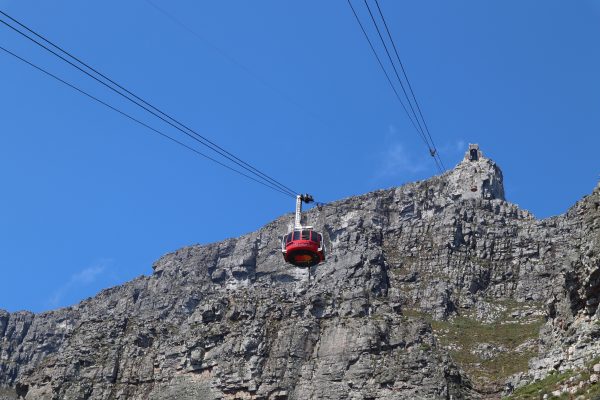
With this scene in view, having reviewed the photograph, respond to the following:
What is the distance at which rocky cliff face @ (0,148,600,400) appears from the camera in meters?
117

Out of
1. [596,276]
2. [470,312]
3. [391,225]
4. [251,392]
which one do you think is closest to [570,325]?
[596,276]

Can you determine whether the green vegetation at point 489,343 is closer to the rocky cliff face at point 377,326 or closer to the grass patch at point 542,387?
the rocky cliff face at point 377,326

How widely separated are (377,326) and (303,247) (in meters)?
73.5

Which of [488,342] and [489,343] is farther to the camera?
[488,342]

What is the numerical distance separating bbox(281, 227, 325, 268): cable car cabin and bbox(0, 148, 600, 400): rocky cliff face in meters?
47.4

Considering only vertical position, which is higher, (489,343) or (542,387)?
(489,343)

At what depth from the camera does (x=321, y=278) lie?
537 feet

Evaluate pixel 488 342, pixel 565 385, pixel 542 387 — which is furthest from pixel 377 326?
pixel 565 385

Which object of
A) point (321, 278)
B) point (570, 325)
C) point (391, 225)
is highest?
point (391, 225)

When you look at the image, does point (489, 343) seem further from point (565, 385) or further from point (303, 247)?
point (565, 385)

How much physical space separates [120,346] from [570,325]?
106936 millimetres

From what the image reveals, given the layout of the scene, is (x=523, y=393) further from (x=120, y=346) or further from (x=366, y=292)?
(x=120, y=346)

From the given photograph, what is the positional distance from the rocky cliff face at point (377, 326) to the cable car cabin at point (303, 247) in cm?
4741

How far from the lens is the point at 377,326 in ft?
396
